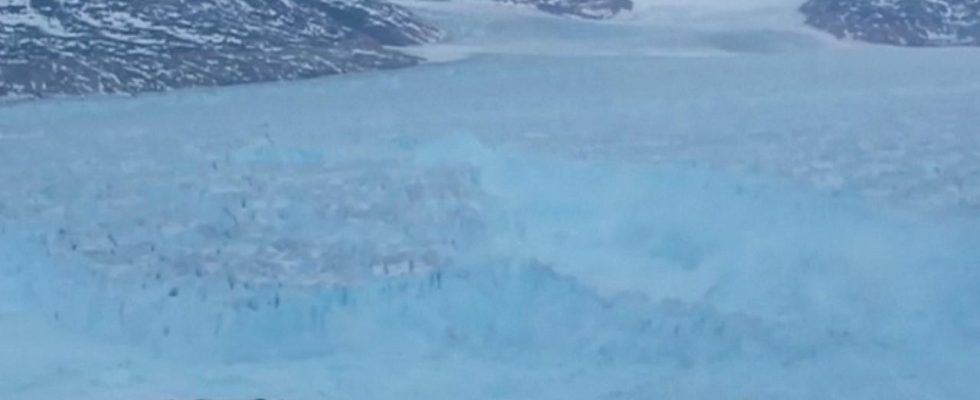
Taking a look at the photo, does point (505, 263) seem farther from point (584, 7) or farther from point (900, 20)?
point (584, 7)

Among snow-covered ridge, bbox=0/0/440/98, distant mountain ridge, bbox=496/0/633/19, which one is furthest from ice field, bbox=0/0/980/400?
distant mountain ridge, bbox=496/0/633/19

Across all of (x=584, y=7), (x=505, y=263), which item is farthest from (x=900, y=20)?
(x=505, y=263)

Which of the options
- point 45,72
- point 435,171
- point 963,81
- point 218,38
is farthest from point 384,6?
point 435,171

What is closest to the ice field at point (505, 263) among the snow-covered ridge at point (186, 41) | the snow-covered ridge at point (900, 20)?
the snow-covered ridge at point (186, 41)

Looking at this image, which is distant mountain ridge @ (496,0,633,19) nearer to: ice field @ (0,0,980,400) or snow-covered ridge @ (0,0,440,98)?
snow-covered ridge @ (0,0,440,98)

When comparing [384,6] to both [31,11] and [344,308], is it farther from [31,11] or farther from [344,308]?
[344,308]

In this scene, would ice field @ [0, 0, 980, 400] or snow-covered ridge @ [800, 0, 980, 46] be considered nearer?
ice field @ [0, 0, 980, 400]

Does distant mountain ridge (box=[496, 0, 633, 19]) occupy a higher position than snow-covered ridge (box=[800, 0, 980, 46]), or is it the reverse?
snow-covered ridge (box=[800, 0, 980, 46])
